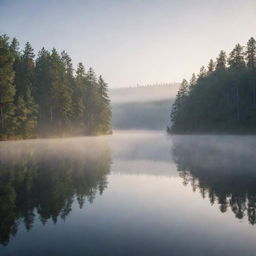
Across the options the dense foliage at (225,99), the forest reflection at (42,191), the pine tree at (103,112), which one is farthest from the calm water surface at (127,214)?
the pine tree at (103,112)

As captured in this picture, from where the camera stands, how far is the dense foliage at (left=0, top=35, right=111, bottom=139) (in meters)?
49.3

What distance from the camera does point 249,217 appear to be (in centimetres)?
909

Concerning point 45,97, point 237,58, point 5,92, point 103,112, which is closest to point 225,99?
point 237,58

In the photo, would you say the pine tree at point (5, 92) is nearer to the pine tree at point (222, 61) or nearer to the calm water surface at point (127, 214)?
the calm water surface at point (127, 214)

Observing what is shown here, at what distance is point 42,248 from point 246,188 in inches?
373

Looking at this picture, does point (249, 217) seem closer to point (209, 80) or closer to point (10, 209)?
point (10, 209)

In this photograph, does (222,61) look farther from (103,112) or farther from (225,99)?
(103,112)

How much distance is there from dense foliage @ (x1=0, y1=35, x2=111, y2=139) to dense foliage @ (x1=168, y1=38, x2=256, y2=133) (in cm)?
2519

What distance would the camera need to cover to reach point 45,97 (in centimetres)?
6644

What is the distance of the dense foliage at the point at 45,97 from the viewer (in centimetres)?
4934

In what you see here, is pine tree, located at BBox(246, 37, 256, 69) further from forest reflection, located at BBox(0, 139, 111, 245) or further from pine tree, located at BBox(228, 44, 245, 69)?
forest reflection, located at BBox(0, 139, 111, 245)

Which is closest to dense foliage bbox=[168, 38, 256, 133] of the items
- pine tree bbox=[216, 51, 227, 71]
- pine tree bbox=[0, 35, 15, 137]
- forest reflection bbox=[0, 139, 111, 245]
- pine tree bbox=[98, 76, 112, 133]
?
pine tree bbox=[216, 51, 227, 71]

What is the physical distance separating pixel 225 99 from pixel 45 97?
47.3 m

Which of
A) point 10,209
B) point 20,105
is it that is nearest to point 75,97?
point 20,105
